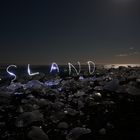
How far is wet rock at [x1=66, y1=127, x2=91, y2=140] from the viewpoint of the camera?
4.53 m

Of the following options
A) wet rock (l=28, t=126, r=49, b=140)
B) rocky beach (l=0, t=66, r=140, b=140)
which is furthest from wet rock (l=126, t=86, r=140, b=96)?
wet rock (l=28, t=126, r=49, b=140)

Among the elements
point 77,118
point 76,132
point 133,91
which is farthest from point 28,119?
point 133,91

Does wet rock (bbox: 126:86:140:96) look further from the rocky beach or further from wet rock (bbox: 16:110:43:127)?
wet rock (bbox: 16:110:43:127)

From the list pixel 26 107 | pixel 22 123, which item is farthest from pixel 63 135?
pixel 26 107

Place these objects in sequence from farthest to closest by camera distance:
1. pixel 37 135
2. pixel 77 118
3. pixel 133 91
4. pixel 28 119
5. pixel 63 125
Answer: pixel 133 91 < pixel 77 118 < pixel 28 119 < pixel 63 125 < pixel 37 135

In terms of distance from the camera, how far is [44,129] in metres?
5.05

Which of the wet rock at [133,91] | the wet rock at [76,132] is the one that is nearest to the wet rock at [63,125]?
the wet rock at [76,132]

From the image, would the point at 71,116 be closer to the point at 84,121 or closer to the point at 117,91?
the point at 84,121

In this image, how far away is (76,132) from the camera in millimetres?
4668

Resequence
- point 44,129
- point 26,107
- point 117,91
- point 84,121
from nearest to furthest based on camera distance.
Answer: point 44,129 → point 84,121 → point 26,107 → point 117,91

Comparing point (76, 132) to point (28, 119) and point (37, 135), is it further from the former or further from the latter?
point (28, 119)

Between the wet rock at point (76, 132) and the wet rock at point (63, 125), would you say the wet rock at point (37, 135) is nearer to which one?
the wet rock at point (76, 132)

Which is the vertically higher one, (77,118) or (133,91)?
(133,91)

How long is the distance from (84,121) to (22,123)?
118 centimetres
